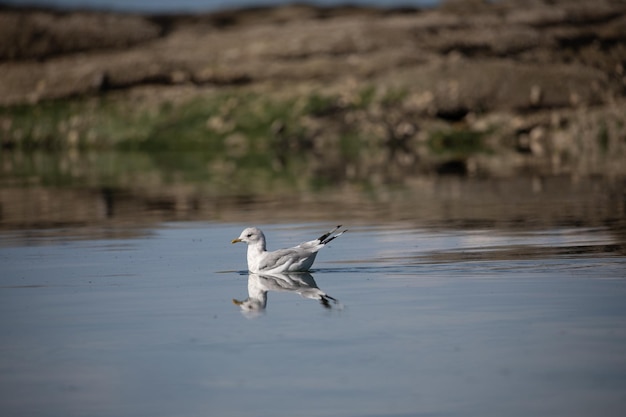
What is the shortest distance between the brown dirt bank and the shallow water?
2049cm

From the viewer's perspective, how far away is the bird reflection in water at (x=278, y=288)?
1247 centimetres

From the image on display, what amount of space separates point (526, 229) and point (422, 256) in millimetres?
3297

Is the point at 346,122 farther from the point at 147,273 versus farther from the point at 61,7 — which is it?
the point at 147,273

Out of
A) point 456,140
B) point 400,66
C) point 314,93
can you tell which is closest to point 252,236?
point 456,140

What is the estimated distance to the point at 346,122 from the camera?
4966 centimetres

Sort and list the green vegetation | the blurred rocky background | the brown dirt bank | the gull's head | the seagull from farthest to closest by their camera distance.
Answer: the brown dirt bank
the green vegetation
the blurred rocky background
the gull's head
the seagull

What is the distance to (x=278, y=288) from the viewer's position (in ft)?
45.1

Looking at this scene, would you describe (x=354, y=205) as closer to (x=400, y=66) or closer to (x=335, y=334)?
(x=335, y=334)

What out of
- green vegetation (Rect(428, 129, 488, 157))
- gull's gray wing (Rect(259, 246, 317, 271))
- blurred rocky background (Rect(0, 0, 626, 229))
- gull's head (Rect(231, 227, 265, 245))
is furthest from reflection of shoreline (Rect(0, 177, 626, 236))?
green vegetation (Rect(428, 129, 488, 157))

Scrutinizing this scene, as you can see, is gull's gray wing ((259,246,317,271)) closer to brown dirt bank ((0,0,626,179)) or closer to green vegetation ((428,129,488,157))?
brown dirt bank ((0,0,626,179))

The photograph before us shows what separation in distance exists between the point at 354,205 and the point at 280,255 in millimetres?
9301

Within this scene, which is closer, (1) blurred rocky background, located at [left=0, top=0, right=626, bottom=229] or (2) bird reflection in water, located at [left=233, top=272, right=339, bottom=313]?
(2) bird reflection in water, located at [left=233, top=272, right=339, bottom=313]

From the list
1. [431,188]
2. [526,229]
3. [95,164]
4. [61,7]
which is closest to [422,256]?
[526,229]

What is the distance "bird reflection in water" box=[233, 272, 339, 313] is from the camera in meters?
12.5
